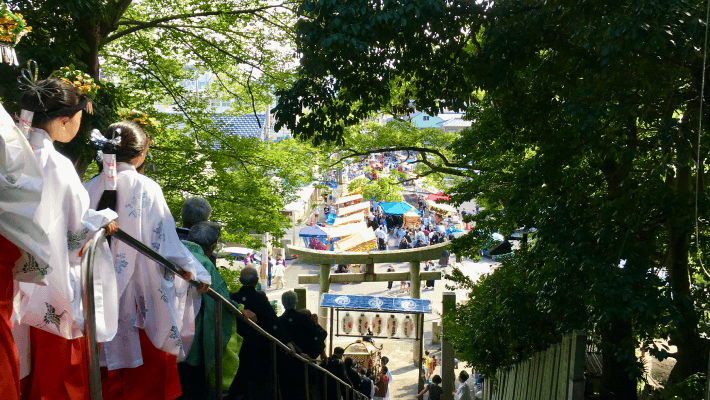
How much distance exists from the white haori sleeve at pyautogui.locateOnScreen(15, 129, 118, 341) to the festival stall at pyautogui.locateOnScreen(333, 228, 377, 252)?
18.2m

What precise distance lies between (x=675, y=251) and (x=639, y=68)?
1946mm

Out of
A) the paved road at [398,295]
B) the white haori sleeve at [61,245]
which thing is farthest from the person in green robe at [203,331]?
the paved road at [398,295]

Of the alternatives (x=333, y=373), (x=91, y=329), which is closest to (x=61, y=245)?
(x=91, y=329)

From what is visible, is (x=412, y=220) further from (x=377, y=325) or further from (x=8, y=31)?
(x=8, y=31)

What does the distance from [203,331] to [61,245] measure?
3.83 ft

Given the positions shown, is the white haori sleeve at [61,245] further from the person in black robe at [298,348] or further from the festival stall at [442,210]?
the festival stall at [442,210]

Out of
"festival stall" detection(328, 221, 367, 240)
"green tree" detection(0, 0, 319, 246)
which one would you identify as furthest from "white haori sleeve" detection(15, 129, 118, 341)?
"festival stall" detection(328, 221, 367, 240)

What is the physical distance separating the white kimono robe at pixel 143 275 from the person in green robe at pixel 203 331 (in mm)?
187

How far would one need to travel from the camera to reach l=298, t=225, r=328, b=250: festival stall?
24281 mm

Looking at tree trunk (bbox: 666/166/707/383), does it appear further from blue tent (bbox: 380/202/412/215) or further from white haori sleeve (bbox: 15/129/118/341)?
blue tent (bbox: 380/202/412/215)

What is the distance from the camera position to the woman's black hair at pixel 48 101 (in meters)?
2.15

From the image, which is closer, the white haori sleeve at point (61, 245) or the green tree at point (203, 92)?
the white haori sleeve at point (61, 245)

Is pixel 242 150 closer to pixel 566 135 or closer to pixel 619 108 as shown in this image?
pixel 566 135

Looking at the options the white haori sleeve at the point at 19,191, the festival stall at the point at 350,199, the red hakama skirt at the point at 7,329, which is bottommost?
the red hakama skirt at the point at 7,329
